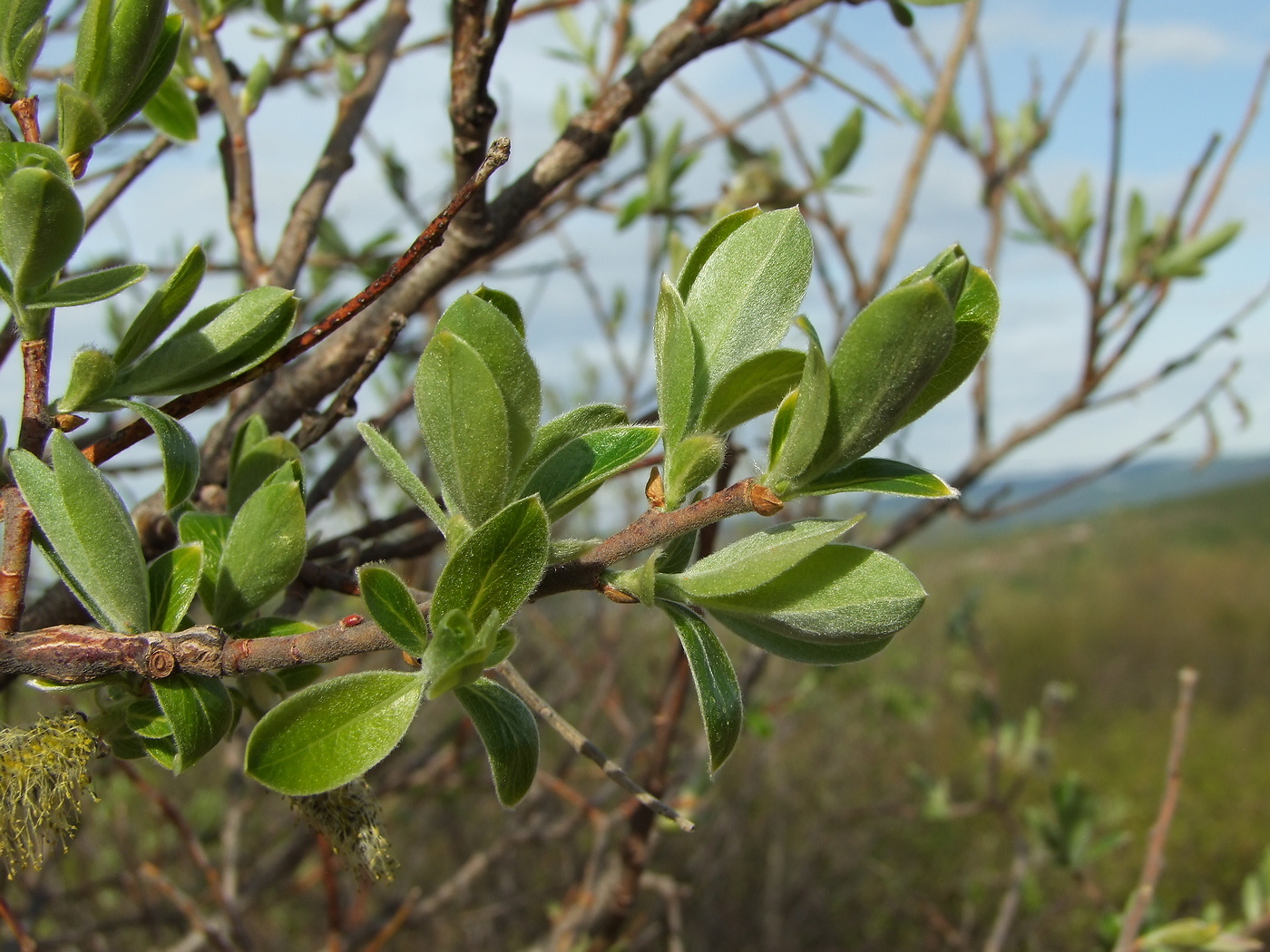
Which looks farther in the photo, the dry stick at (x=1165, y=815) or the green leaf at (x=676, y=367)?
the dry stick at (x=1165, y=815)

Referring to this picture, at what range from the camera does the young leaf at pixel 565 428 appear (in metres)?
0.41

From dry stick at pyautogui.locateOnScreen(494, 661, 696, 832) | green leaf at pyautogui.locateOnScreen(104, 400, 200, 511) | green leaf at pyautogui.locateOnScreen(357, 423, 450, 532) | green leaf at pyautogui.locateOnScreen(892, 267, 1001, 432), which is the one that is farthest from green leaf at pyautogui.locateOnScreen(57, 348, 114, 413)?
green leaf at pyautogui.locateOnScreen(892, 267, 1001, 432)

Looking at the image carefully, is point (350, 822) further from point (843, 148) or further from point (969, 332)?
point (843, 148)

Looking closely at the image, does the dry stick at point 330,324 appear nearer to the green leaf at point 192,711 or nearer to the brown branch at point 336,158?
the green leaf at point 192,711

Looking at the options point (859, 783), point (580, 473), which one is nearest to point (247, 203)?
point (580, 473)

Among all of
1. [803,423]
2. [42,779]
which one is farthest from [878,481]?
[42,779]

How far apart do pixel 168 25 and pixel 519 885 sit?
363 centimetres

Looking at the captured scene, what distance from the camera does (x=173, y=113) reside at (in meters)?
0.70

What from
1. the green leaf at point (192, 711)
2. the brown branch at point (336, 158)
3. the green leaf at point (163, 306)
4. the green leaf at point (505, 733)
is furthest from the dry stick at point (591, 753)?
the brown branch at point (336, 158)

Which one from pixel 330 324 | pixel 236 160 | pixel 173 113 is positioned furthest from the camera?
pixel 236 160

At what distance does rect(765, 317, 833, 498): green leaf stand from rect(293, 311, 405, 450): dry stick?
219 mm

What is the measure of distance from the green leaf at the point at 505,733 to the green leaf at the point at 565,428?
0.09 metres

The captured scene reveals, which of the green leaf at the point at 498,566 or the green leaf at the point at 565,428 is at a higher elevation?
the green leaf at the point at 565,428

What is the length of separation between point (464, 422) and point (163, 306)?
0.18 metres
